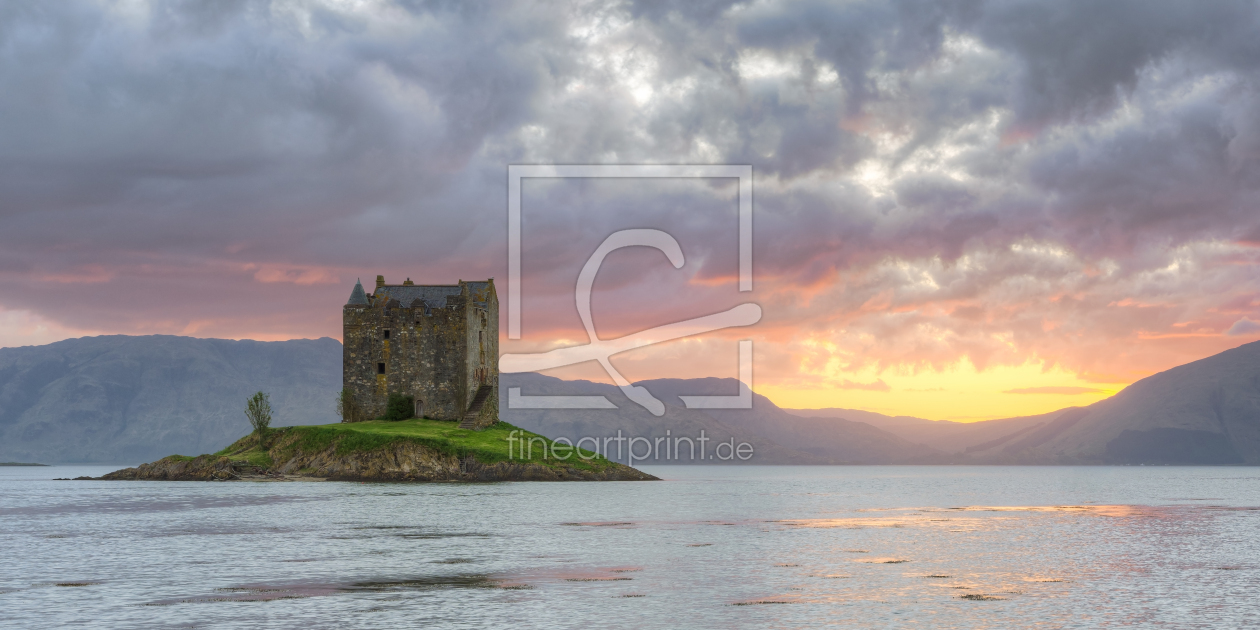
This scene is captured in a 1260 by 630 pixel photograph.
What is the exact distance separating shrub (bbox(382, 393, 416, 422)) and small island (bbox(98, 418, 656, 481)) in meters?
1.57

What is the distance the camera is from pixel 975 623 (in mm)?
24719

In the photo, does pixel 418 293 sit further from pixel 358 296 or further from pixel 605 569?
pixel 605 569

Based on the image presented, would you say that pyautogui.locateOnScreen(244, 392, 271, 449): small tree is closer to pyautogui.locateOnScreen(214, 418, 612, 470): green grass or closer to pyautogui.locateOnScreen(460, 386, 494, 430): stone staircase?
pyautogui.locateOnScreen(214, 418, 612, 470): green grass

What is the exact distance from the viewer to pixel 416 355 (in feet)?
416

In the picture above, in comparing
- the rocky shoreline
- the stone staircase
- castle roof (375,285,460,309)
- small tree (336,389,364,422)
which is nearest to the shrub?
small tree (336,389,364,422)

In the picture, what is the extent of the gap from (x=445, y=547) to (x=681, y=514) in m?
28.9

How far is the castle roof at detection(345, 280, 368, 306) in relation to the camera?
426ft

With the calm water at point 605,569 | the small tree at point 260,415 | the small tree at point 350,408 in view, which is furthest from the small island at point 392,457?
the calm water at point 605,569

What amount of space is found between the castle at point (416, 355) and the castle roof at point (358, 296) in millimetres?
419

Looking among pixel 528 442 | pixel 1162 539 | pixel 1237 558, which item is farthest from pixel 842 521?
pixel 528 442

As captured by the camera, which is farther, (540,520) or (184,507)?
(184,507)

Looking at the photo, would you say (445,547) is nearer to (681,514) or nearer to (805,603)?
(805,603)

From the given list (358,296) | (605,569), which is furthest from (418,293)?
(605,569)

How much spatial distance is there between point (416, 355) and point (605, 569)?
94801mm
